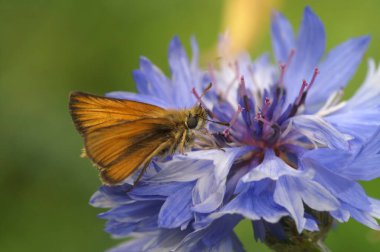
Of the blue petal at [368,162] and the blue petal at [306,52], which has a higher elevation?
the blue petal at [306,52]

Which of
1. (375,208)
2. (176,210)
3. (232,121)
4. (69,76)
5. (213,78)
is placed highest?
(69,76)

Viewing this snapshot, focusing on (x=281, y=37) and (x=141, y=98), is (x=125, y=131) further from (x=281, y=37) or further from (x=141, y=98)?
(x=281, y=37)

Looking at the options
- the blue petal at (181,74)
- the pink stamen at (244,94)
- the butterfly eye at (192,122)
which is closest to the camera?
the butterfly eye at (192,122)

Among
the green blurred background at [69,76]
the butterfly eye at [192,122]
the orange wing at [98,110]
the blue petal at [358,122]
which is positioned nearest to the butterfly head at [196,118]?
the butterfly eye at [192,122]

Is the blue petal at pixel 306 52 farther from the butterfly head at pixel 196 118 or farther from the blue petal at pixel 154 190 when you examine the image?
the blue petal at pixel 154 190

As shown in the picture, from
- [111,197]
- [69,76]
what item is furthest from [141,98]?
[69,76]

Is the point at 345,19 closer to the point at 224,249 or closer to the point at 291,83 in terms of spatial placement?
the point at 291,83

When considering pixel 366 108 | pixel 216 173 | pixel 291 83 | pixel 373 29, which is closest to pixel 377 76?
pixel 366 108

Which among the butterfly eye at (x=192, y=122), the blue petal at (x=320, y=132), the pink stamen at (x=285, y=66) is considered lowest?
the blue petal at (x=320, y=132)
